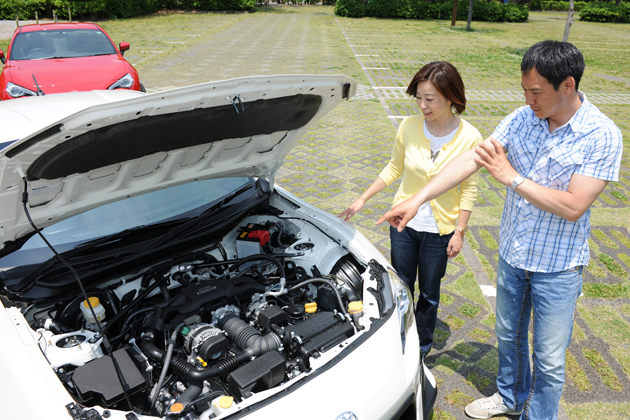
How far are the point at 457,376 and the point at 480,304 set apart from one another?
97 centimetres

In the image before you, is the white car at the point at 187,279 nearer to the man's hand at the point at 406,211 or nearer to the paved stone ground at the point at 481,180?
the man's hand at the point at 406,211

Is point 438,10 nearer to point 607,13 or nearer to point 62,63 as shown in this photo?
point 607,13

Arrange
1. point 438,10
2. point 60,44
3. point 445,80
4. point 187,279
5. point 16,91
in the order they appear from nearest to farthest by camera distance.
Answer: point 445,80 < point 187,279 < point 16,91 < point 60,44 < point 438,10

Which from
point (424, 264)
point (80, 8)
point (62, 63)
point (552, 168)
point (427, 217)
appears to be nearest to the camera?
point (552, 168)

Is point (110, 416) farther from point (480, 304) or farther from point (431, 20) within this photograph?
point (431, 20)

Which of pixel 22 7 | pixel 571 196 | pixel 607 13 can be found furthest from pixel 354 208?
pixel 607 13

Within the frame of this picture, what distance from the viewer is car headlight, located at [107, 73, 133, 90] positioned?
27.1 feet

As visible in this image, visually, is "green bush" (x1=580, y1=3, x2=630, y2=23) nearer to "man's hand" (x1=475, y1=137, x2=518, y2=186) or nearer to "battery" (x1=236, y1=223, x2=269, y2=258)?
"man's hand" (x1=475, y1=137, x2=518, y2=186)

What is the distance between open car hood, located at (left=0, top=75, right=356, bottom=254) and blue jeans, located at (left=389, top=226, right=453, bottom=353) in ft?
3.48

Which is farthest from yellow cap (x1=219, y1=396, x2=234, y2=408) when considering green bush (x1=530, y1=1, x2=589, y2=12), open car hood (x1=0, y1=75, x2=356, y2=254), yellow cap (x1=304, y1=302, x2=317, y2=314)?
green bush (x1=530, y1=1, x2=589, y2=12)

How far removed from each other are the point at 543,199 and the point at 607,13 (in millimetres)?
42682

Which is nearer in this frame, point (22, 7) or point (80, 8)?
point (22, 7)

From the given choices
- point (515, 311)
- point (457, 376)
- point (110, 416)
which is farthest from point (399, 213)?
point (110, 416)

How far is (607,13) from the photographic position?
116 feet
